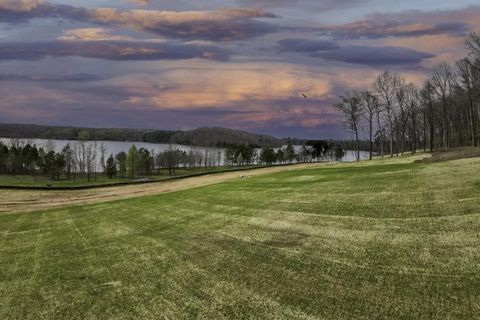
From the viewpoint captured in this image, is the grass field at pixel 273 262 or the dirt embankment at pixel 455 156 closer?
the grass field at pixel 273 262

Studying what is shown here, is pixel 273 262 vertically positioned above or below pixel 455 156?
below

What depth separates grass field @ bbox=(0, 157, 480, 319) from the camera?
10.3 meters

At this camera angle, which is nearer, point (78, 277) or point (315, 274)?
point (315, 274)

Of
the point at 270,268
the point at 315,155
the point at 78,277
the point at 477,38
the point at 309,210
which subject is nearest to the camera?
the point at 270,268

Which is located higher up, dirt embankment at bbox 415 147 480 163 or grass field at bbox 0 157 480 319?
dirt embankment at bbox 415 147 480 163

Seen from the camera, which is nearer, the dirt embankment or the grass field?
the grass field

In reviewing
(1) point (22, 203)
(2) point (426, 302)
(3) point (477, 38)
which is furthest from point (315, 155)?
(2) point (426, 302)

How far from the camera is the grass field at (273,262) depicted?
10297mm

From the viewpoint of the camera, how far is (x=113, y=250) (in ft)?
56.9

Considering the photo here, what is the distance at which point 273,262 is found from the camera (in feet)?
44.6

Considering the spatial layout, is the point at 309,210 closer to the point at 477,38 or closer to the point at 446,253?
the point at 446,253

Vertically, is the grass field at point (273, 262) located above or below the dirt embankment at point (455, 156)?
below

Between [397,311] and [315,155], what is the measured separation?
548 feet

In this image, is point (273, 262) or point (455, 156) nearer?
point (273, 262)
